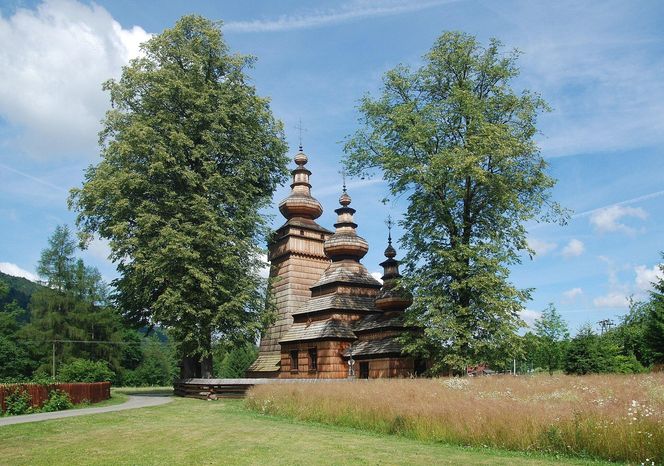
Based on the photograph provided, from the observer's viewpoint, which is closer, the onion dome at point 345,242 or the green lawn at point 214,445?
the green lawn at point 214,445

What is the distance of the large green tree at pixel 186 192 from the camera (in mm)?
25672

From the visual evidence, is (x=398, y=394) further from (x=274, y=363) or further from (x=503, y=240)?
(x=274, y=363)

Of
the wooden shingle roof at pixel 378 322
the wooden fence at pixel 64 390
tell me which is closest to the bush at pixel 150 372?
the wooden shingle roof at pixel 378 322

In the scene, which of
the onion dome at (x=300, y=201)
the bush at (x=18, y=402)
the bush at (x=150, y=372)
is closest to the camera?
the bush at (x=18, y=402)

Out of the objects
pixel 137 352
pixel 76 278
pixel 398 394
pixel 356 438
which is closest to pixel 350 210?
pixel 398 394

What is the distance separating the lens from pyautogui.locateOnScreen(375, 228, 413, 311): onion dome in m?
29.2

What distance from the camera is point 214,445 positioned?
1114 cm

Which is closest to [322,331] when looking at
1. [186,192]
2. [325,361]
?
[325,361]

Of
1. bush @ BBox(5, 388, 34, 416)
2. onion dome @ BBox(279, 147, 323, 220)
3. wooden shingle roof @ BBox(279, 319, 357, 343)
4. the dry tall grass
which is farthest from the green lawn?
onion dome @ BBox(279, 147, 323, 220)

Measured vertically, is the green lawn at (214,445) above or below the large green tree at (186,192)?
below

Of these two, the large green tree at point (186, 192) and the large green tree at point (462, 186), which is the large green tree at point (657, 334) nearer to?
the large green tree at point (462, 186)

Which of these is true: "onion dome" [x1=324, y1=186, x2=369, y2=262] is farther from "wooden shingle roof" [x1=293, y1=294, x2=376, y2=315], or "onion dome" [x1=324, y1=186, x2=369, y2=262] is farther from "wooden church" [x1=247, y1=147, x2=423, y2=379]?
"wooden shingle roof" [x1=293, y1=294, x2=376, y2=315]

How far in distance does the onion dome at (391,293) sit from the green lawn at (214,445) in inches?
567

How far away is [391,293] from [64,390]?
16.8 m
